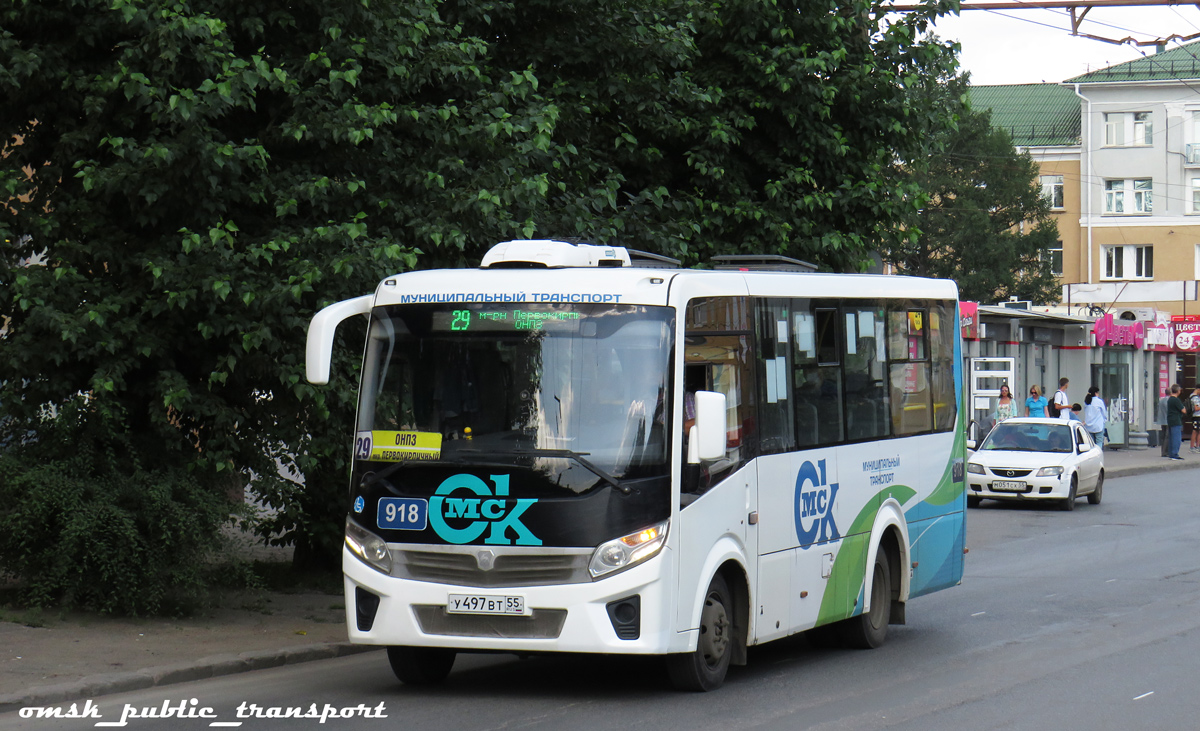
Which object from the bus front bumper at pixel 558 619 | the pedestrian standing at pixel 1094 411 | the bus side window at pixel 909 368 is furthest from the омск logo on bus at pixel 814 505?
the pedestrian standing at pixel 1094 411

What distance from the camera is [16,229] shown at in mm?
11938

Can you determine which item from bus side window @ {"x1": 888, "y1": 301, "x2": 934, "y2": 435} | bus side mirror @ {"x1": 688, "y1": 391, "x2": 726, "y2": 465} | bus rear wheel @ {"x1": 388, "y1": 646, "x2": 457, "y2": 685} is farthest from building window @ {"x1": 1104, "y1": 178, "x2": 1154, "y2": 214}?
bus side mirror @ {"x1": 688, "y1": 391, "x2": 726, "y2": 465}

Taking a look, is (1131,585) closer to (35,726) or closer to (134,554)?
(134,554)

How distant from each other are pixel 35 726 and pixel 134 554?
320 centimetres

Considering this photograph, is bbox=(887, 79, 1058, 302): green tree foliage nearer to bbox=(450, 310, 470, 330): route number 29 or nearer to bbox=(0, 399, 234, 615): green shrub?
bbox=(0, 399, 234, 615): green shrub

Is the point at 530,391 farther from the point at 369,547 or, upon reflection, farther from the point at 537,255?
the point at 369,547

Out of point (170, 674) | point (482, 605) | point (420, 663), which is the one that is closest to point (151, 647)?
point (170, 674)

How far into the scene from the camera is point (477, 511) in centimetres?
899

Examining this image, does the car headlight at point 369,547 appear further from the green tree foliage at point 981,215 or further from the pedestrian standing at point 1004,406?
the green tree foliage at point 981,215

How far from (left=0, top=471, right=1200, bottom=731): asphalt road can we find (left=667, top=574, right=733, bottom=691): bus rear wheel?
0.11m

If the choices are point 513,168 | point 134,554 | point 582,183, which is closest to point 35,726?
point 134,554

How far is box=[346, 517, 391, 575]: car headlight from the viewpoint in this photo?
9.22 m

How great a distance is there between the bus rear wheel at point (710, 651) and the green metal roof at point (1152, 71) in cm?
6904

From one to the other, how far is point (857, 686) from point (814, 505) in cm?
133
